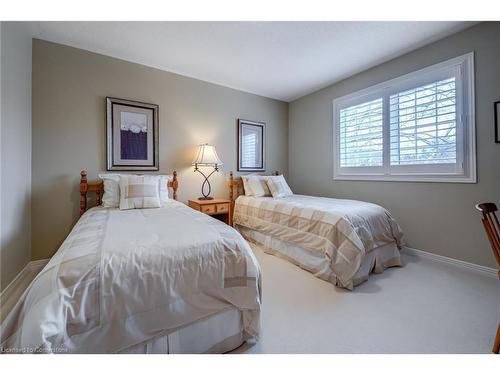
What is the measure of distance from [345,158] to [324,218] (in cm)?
170

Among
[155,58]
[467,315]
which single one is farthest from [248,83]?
[467,315]

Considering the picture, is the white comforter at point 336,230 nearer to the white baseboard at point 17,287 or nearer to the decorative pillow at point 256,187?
the decorative pillow at point 256,187

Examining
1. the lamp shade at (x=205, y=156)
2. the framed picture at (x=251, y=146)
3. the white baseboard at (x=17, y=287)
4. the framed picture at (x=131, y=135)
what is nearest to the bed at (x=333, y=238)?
the lamp shade at (x=205, y=156)

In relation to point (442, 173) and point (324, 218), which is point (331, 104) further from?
point (324, 218)

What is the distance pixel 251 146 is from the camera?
12.6ft

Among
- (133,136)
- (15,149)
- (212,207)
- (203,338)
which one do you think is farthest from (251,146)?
(203,338)

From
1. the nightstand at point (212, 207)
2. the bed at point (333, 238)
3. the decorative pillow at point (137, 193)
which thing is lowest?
the bed at point (333, 238)

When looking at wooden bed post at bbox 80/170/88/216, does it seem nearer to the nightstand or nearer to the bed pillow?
the bed pillow

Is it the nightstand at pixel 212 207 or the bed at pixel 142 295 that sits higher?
the nightstand at pixel 212 207

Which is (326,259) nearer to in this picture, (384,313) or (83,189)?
(384,313)

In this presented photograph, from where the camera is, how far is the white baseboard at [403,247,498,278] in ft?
6.90

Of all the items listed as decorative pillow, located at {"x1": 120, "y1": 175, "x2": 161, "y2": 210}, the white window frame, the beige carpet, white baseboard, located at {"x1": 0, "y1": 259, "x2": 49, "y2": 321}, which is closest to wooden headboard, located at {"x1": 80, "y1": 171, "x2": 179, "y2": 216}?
decorative pillow, located at {"x1": 120, "y1": 175, "x2": 161, "y2": 210}

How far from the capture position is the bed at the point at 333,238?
1.93 meters

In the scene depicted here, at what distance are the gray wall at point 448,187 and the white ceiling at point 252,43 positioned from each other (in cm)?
15
